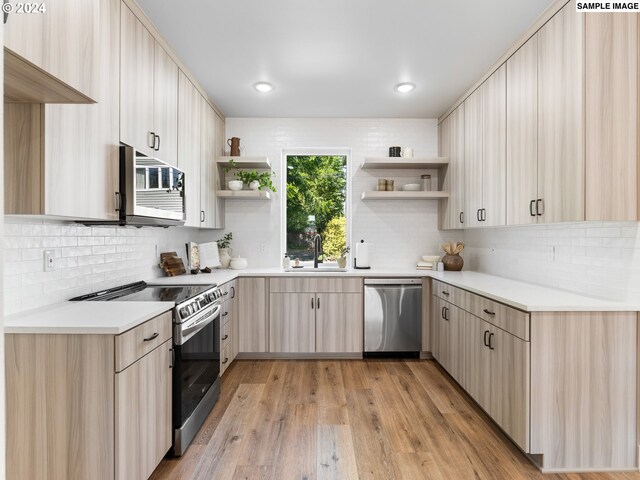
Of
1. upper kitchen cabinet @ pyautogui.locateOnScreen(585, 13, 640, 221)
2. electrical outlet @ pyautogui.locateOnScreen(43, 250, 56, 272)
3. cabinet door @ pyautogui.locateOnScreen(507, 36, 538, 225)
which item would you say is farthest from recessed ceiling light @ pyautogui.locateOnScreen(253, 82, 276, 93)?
upper kitchen cabinet @ pyautogui.locateOnScreen(585, 13, 640, 221)

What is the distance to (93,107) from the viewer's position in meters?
1.89

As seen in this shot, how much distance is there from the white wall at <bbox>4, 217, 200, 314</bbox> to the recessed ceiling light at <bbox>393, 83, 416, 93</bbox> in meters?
2.54

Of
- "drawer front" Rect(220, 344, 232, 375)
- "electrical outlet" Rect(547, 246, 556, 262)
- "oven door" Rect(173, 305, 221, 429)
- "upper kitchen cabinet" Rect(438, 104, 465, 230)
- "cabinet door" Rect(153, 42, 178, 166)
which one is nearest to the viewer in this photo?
"oven door" Rect(173, 305, 221, 429)

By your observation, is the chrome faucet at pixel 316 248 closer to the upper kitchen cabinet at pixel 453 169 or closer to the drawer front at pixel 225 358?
the drawer front at pixel 225 358

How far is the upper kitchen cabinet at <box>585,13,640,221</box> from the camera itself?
2004mm

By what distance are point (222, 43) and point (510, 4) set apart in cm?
190

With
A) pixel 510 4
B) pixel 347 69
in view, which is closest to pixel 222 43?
pixel 347 69

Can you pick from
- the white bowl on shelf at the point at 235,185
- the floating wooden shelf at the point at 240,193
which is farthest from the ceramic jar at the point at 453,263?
the white bowl on shelf at the point at 235,185

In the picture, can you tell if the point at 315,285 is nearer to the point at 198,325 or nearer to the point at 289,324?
the point at 289,324

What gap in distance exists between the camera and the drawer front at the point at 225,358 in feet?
10.4

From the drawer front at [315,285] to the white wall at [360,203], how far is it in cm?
65

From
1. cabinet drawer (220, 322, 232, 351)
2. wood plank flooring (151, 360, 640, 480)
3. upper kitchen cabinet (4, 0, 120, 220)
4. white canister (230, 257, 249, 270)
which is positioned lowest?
wood plank flooring (151, 360, 640, 480)

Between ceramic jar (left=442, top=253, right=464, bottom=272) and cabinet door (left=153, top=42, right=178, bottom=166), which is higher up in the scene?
cabinet door (left=153, top=42, right=178, bottom=166)

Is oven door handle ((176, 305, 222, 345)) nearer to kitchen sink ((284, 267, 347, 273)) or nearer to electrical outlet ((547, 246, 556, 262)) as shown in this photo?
kitchen sink ((284, 267, 347, 273))
